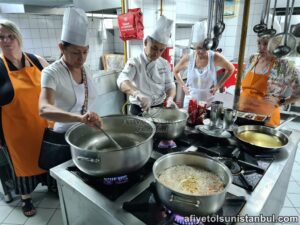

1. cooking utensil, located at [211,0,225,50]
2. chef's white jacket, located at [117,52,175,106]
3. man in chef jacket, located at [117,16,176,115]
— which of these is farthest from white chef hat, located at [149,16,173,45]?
cooking utensil, located at [211,0,225,50]

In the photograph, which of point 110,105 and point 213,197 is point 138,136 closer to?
point 213,197

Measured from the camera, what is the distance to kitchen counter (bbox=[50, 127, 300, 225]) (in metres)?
0.71

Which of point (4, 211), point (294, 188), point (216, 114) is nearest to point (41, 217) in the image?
point (4, 211)

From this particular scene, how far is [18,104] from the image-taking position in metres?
1.47

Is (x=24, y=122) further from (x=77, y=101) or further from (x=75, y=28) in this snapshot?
(x=75, y=28)

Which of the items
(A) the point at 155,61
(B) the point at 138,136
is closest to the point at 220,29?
(A) the point at 155,61

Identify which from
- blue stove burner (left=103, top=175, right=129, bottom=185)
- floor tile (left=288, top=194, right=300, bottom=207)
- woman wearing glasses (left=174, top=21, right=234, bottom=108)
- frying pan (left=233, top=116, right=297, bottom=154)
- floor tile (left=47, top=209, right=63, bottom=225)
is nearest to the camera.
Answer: blue stove burner (left=103, top=175, right=129, bottom=185)

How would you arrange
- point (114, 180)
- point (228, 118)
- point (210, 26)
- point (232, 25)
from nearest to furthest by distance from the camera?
point (114, 180)
point (228, 118)
point (210, 26)
point (232, 25)

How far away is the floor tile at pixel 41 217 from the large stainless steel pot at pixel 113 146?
44.0 inches

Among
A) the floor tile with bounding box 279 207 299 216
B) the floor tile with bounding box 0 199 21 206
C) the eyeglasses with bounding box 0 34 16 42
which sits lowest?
the floor tile with bounding box 0 199 21 206

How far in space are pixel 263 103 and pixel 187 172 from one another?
116 cm

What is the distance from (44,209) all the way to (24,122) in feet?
2.58

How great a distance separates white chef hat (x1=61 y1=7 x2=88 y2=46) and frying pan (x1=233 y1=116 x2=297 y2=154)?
93 centimetres

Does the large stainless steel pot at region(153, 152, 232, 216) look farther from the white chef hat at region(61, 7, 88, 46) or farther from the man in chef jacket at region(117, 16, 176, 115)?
the man in chef jacket at region(117, 16, 176, 115)
